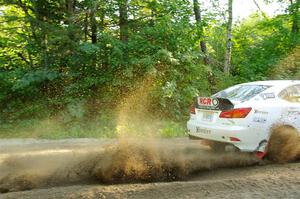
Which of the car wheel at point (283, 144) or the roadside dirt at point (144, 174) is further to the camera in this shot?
the car wheel at point (283, 144)

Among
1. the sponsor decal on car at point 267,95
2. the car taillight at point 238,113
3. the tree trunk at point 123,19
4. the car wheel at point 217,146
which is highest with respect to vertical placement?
the tree trunk at point 123,19

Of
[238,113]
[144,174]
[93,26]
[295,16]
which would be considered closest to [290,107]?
[238,113]

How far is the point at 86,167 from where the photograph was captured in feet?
21.2

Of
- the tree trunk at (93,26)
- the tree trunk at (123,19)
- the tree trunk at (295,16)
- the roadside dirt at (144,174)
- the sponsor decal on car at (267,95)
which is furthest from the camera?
the tree trunk at (295,16)

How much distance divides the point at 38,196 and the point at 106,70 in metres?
9.12

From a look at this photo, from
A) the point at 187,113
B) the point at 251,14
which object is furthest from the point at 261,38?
the point at 187,113

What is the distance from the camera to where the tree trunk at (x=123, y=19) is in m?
14.9

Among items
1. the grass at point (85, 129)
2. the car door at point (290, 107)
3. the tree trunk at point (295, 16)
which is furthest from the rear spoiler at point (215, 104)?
the tree trunk at point (295, 16)

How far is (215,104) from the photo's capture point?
23.6 ft

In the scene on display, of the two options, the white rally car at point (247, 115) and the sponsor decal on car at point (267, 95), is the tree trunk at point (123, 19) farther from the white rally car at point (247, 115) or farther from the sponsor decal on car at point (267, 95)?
the sponsor decal on car at point (267, 95)

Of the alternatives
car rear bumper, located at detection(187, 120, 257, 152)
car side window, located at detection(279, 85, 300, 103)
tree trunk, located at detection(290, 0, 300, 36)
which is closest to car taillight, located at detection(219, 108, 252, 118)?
car rear bumper, located at detection(187, 120, 257, 152)

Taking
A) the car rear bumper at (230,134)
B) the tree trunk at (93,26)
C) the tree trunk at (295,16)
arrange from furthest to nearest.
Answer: the tree trunk at (295,16), the tree trunk at (93,26), the car rear bumper at (230,134)

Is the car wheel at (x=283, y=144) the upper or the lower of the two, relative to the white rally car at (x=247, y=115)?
lower

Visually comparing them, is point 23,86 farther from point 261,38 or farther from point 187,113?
point 261,38
